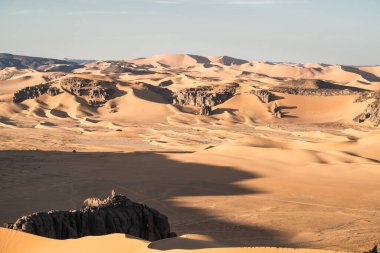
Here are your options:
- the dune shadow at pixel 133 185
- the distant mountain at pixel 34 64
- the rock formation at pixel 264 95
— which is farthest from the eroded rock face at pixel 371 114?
the distant mountain at pixel 34 64

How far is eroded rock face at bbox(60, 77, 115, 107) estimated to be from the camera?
63.6 metres

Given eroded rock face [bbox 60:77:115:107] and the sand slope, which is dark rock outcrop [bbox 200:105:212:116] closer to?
eroded rock face [bbox 60:77:115:107]

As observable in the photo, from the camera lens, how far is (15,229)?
1183cm

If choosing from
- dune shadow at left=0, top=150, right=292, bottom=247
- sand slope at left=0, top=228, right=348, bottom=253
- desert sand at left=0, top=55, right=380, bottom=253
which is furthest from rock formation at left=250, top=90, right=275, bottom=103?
sand slope at left=0, top=228, right=348, bottom=253

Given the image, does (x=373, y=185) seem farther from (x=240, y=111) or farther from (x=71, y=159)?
(x=240, y=111)

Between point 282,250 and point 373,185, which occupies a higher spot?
point 282,250

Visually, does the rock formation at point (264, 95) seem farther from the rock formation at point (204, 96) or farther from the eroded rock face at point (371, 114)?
the eroded rock face at point (371, 114)

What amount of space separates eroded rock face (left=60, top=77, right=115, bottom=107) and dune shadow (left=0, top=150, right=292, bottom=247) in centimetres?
3386

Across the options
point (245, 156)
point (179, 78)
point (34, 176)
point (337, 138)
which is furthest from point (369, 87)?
point (34, 176)

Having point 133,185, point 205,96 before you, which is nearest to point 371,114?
point 205,96

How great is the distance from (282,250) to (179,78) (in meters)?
82.0

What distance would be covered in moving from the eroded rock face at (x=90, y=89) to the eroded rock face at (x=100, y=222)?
49.7 metres

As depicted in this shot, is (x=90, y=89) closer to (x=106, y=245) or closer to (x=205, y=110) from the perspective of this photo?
(x=205, y=110)

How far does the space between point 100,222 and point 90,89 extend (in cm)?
5328
